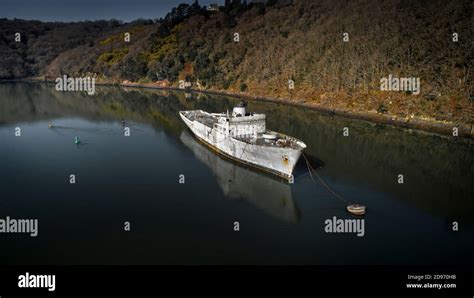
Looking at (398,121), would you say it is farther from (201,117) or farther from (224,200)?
(224,200)

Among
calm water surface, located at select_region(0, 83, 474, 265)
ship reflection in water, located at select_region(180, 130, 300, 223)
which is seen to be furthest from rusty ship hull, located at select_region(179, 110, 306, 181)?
calm water surface, located at select_region(0, 83, 474, 265)

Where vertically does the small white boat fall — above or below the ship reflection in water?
above

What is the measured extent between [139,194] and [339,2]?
326ft

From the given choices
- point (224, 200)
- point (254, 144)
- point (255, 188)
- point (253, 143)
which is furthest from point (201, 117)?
point (224, 200)

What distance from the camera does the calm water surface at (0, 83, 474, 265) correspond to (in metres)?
22.3

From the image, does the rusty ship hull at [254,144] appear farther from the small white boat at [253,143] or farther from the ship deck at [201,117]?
the ship deck at [201,117]

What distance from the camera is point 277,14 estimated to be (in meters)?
124

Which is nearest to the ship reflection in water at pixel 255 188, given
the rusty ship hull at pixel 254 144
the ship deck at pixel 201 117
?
the rusty ship hull at pixel 254 144

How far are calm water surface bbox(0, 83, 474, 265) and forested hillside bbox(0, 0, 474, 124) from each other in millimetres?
15891

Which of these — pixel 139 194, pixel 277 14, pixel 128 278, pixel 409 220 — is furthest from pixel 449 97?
pixel 277 14

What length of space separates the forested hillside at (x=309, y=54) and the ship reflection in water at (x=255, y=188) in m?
33.2

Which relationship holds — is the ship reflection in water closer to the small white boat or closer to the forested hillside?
the small white boat

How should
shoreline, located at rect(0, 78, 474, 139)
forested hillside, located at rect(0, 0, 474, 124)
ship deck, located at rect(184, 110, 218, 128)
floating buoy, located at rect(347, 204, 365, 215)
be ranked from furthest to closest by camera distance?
forested hillside, located at rect(0, 0, 474, 124) → ship deck, located at rect(184, 110, 218, 128) → shoreline, located at rect(0, 78, 474, 139) → floating buoy, located at rect(347, 204, 365, 215)

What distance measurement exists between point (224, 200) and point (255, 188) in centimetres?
372
